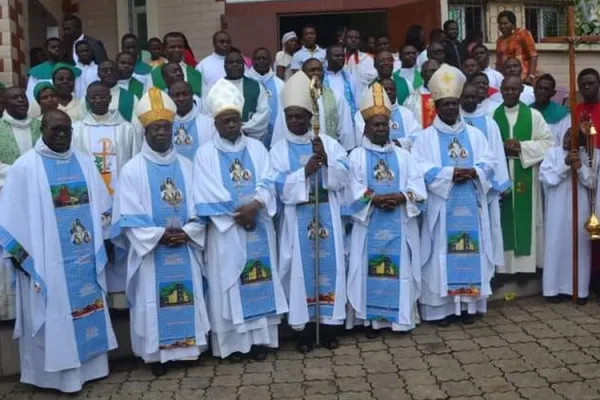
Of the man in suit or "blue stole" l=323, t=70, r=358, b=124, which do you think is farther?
the man in suit

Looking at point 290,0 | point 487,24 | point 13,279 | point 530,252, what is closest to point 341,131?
point 530,252

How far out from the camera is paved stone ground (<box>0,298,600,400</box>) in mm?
5359

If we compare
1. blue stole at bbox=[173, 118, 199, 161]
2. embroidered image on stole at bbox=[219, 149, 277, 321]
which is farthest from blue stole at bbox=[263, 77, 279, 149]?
embroidered image on stole at bbox=[219, 149, 277, 321]

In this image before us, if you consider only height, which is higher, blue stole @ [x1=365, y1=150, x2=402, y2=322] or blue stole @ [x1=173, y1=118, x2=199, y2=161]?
blue stole @ [x1=173, y1=118, x2=199, y2=161]

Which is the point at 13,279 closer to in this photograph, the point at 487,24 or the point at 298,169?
the point at 298,169

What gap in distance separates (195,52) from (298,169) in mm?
6461

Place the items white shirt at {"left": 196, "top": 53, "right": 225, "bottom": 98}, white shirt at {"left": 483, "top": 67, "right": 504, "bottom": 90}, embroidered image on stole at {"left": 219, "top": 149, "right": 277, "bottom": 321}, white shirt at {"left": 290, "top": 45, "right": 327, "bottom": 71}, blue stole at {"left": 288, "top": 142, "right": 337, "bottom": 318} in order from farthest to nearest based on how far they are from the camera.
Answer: white shirt at {"left": 290, "top": 45, "right": 327, "bottom": 71}
white shirt at {"left": 483, "top": 67, "right": 504, "bottom": 90}
white shirt at {"left": 196, "top": 53, "right": 225, "bottom": 98}
blue stole at {"left": 288, "top": 142, "right": 337, "bottom": 318}
embroidered image on stole at {"left": 219, "top": 149, "right": 277, "bottom": 321}

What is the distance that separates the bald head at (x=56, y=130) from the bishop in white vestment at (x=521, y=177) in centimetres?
407

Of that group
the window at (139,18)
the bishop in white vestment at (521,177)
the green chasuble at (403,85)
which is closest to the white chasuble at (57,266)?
the bishop in white vestment at (521,177)

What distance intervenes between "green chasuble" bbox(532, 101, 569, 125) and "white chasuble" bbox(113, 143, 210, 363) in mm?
3950

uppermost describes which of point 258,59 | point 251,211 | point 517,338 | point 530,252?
point 258,59

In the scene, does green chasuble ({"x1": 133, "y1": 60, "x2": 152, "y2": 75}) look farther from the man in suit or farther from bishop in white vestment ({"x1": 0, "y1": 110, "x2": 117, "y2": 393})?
bishop in white vestment ({"x1": 0, "y1": 110, "x2": 117, "y2": 393})

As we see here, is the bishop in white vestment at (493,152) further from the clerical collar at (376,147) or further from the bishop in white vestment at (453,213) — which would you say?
the clerical collar at (376,147)

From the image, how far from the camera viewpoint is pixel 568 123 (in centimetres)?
781
